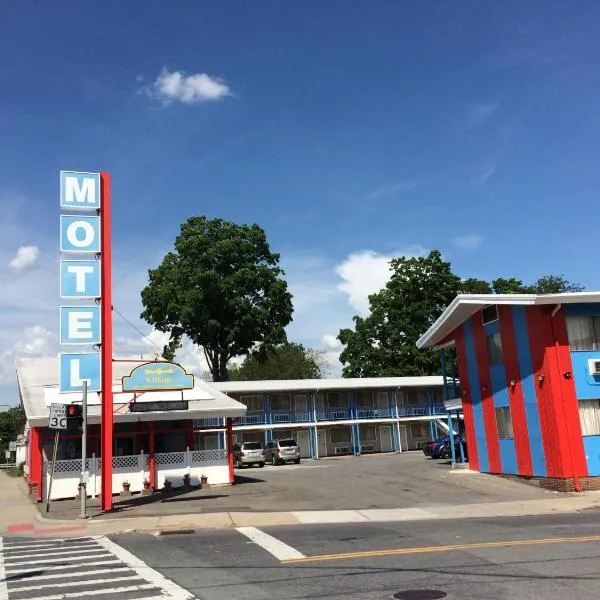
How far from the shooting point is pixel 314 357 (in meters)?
96.2

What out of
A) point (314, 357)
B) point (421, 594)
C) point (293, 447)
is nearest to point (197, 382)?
point (293, 447)

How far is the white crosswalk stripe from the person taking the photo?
28.7ft

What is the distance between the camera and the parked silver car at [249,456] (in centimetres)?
4088

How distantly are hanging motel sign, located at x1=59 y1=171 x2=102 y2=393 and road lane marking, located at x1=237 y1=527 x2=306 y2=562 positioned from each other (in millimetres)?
8412

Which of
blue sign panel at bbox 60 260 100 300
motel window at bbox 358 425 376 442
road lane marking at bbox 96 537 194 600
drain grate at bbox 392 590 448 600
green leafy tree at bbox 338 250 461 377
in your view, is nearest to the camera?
drain grate at bbox 392 590 448 600

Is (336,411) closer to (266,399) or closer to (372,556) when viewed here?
(266,399)

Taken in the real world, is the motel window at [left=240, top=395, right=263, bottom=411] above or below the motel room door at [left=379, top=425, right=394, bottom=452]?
above

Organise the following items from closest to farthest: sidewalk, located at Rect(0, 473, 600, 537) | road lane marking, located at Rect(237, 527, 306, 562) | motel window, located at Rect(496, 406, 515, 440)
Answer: road lane marking, located at Rect(237, 527, 306, 562) → sidewalk, located at Rect(0, 473, 600, 537) → motel window, located at Rect(496, 406, 515, 440)

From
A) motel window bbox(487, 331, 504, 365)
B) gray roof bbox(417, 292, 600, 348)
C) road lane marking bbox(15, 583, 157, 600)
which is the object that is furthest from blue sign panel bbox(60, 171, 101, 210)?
motel window bbox(487, 331, 504, 365)

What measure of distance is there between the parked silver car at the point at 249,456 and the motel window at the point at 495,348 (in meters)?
20.0

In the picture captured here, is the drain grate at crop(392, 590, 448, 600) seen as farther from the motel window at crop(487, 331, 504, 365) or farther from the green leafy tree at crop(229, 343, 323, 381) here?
the green leafy tree at crop(229, 343, 323, 381)

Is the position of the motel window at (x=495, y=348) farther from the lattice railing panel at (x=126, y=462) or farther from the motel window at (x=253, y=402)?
the motel window at (x=253, y=402)

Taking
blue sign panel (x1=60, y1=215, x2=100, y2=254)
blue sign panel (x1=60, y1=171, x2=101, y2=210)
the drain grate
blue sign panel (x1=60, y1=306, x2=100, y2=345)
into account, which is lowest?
the drain grate

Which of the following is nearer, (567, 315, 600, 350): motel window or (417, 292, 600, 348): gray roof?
(417, 292, 600, 348): gray roof
